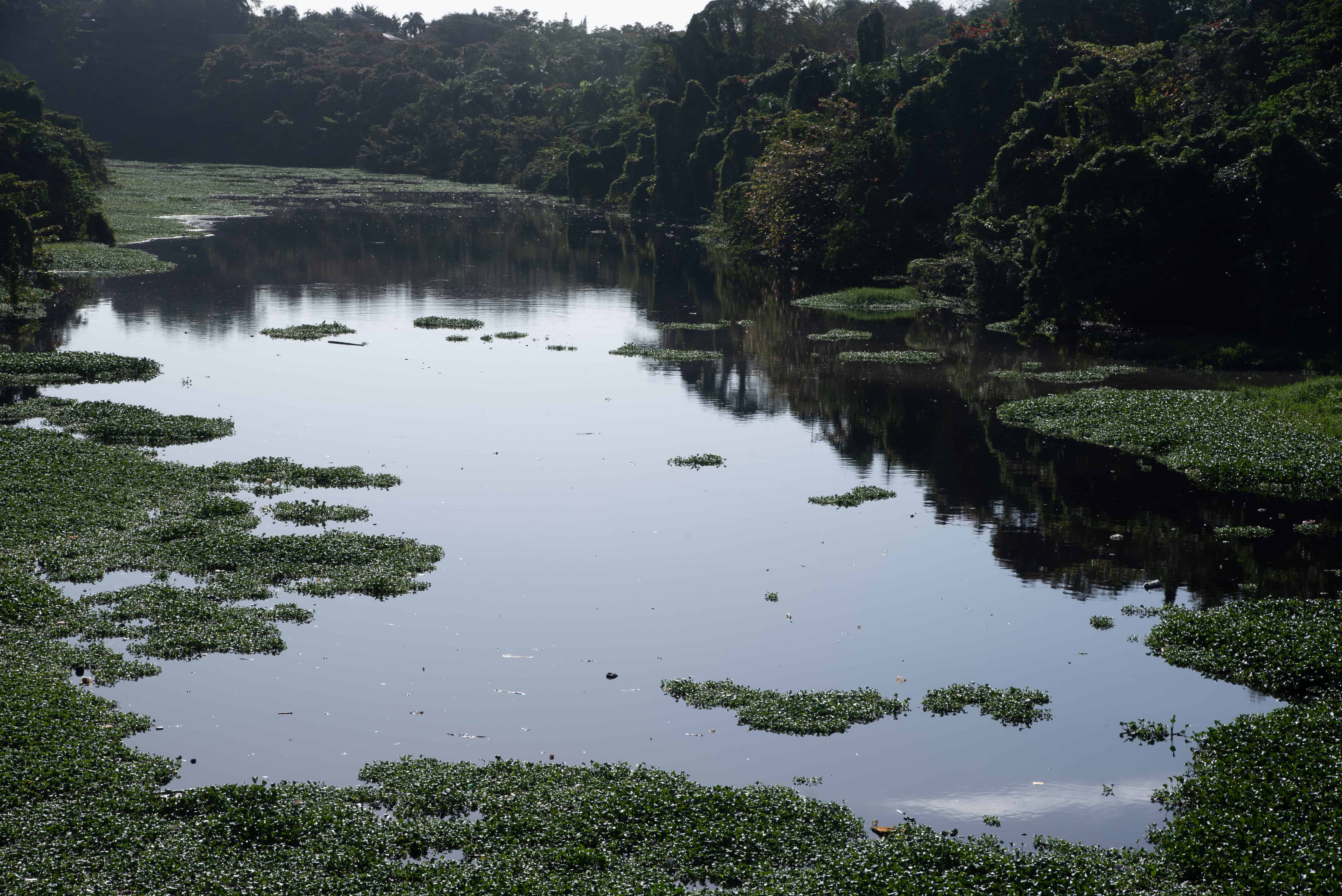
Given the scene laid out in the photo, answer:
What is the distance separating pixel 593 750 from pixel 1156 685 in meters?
8.05

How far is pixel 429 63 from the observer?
170 meters

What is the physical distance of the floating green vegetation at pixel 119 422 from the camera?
26.5m

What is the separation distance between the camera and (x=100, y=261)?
5678cm

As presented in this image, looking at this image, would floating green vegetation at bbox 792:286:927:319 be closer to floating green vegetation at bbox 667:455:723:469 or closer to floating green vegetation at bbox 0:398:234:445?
floating green vegetation at bbox 667:455:723:469

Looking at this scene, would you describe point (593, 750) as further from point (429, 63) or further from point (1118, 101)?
point (429, 63)

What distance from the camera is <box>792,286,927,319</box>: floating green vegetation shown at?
5184 cm

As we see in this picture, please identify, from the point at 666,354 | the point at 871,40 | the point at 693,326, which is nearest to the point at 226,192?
the point at 871,40

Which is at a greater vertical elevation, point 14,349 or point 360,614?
point 14,349

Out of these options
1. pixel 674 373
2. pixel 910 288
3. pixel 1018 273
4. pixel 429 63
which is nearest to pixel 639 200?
pixel 910 288

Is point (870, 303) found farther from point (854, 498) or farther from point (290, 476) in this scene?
point (290, 476)

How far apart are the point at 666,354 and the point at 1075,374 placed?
14.3 meters

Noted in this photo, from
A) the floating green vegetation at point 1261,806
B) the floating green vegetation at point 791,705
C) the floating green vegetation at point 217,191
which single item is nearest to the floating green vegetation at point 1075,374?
the floating green vegetation at point 1261,806

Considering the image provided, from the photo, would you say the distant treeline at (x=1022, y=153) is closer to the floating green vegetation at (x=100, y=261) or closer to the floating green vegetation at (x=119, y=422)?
the floating green vegetation at (x=119, y=422)

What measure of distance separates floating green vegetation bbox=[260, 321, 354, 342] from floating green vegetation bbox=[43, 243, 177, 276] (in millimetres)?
15995
